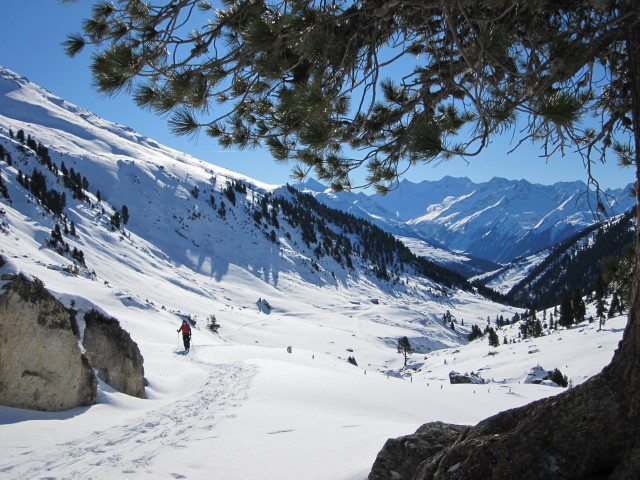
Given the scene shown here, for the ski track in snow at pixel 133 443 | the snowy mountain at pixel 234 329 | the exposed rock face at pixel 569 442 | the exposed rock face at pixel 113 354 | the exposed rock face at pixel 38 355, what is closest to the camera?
the exposed rock face at pixel 569 442

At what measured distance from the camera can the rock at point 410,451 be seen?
4129 millimetres

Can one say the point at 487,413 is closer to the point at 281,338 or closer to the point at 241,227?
the point at 281,338

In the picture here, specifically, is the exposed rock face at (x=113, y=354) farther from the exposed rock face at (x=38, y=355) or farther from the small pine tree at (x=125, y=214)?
the small pine tree at (x=125, y=214)

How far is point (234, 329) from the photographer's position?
58531 mm

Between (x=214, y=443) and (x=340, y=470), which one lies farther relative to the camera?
(x=214, y=443)

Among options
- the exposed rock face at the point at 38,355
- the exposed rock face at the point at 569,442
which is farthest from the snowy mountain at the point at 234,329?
the exposed rock face at the point at 569,442

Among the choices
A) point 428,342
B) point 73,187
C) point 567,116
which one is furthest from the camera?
point 73,187

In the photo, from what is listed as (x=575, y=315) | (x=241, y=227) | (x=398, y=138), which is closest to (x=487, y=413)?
(x=398, y=138)

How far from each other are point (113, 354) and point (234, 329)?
48.5m

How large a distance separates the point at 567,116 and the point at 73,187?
129940mm

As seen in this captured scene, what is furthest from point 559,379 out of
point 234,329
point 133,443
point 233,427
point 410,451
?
point 234,329

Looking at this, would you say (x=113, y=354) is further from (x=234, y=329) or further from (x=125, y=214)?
(x=125, y=214)

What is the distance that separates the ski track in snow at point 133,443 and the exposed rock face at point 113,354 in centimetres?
205

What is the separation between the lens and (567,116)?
2.88m
